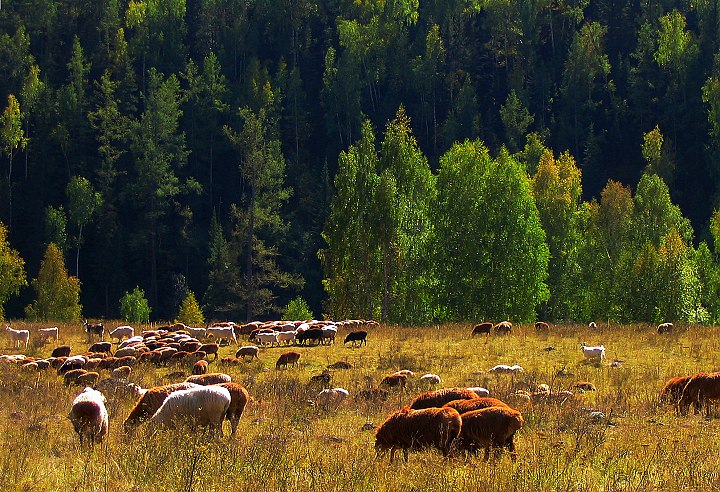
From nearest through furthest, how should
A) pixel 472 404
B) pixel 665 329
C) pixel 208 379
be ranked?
pixel 472 404 < pixel 208 379 < pixel 665 329

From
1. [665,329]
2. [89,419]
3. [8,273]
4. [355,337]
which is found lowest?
[89,419]

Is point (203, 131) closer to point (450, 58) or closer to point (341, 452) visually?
point (450, 58)

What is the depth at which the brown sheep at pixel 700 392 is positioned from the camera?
616 inches

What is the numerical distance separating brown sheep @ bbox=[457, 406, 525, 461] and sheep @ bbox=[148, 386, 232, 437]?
13.8 ft

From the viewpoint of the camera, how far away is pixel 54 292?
69438 mm

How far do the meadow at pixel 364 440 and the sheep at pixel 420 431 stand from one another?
0.20 m

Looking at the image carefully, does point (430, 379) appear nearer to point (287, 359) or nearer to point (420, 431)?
point (287, 359)

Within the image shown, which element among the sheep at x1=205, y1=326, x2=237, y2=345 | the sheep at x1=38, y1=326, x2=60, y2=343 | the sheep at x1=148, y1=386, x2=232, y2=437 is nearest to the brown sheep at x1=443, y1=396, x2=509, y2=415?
the sheep at x1=148, y1=386, x2=232, y2=437

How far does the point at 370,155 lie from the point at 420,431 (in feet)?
137

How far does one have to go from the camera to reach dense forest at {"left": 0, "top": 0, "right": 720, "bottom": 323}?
51.4 m

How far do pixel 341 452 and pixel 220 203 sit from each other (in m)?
102

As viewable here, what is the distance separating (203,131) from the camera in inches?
4523

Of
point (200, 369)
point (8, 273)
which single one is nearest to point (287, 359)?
point (200, 369)

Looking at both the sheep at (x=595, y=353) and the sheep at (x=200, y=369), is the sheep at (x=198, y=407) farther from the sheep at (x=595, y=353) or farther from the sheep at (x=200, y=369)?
the sheep at (x=595, y=353)
